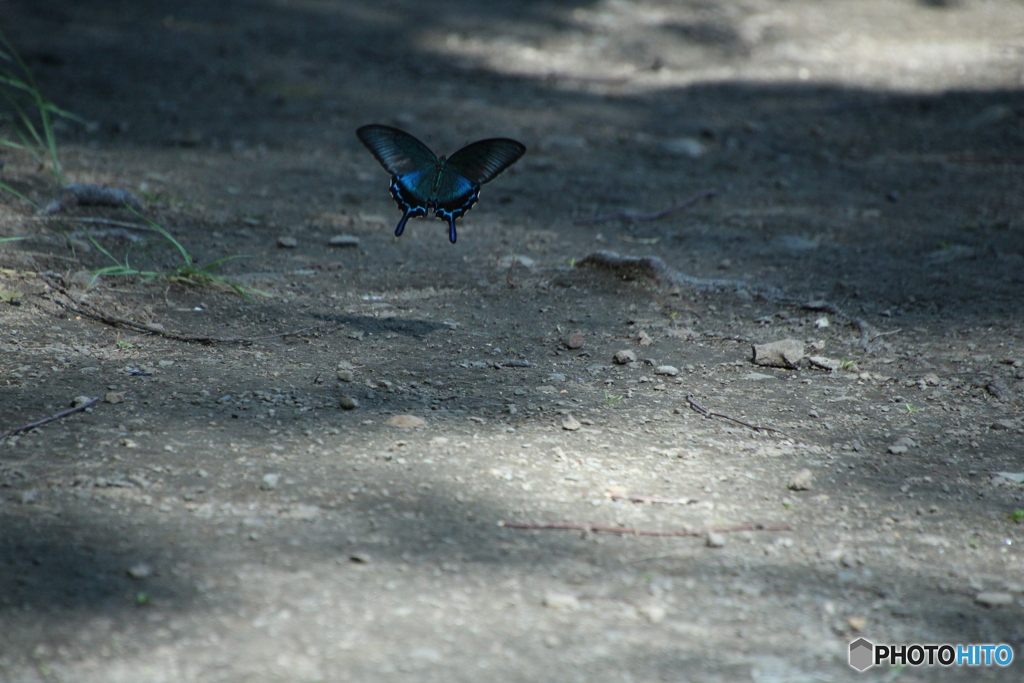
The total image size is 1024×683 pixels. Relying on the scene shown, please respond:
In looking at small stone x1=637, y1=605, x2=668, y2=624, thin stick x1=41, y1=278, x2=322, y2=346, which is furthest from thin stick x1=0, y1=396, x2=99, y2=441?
small stone x1=637, y1=605, x2=668, y2=624

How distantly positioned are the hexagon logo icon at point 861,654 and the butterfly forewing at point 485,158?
6.27 feet

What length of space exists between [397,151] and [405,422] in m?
1.17

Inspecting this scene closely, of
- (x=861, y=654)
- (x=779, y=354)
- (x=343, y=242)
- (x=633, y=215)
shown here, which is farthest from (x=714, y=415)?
(x=633, y=215)

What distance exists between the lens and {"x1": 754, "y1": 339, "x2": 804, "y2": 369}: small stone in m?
3.19

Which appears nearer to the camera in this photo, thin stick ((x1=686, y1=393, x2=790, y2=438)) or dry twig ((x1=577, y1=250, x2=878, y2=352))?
thin stick ((x1=686, y1=393, x2=790, y2=438))

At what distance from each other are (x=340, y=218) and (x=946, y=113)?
5078 mm

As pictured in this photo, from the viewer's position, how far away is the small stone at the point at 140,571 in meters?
1.84

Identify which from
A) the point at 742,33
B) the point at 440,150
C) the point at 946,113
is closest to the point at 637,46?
the point at 742,33

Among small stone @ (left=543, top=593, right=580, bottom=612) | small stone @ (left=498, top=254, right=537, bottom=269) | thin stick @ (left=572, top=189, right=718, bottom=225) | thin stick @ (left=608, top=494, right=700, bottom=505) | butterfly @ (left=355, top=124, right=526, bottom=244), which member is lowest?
small stone @ (left=543, top=593, right=580, bottom=612)

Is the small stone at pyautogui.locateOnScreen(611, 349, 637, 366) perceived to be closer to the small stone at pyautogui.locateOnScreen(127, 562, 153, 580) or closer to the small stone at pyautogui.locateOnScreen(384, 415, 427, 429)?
the small stone at pyautogui.locateOnScreen(384, 415, 427, 429)

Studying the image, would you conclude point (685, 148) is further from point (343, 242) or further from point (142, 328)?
point (142, 328)

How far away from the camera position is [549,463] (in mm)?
2408

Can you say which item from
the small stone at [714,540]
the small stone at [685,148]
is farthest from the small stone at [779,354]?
the small stone at [685,148]

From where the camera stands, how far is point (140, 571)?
1.85 m
